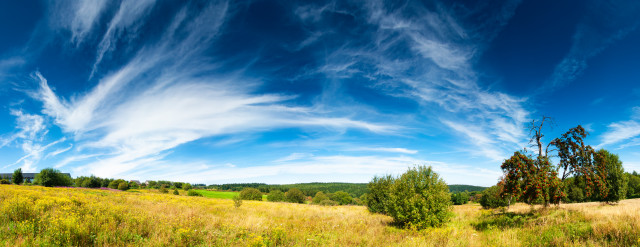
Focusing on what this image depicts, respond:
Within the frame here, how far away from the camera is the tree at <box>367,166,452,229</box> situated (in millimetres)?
13367

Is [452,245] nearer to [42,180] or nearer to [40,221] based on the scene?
[40,221]

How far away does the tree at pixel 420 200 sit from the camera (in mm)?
13367

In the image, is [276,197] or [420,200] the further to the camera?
[276,197]

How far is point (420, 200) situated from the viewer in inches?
539

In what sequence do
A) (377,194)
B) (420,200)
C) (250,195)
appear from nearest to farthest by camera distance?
1. (420,200)
2. (377,194)
3. (250,195)

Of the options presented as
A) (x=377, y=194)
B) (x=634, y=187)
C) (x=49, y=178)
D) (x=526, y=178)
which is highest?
(x=526, y=178)

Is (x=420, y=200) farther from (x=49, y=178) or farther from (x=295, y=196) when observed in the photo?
(x=49, y=178)

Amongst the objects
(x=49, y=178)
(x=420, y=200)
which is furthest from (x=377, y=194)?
(x=49, y=178)

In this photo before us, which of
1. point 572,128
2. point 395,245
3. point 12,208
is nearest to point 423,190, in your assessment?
point 395,245

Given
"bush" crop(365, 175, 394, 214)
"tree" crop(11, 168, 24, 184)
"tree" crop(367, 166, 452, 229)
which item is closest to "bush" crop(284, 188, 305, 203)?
"bush" crop(365, 175, 394, 214)

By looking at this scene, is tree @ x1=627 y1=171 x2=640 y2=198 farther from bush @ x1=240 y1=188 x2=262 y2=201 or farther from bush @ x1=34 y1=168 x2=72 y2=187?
bush @ x1=34 y1=168 x2=72 y2=187

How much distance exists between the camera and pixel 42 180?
6800 cm

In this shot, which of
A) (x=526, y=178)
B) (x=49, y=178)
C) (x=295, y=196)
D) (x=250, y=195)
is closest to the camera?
(x=526, y=178)

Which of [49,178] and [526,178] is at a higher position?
[526,178]
